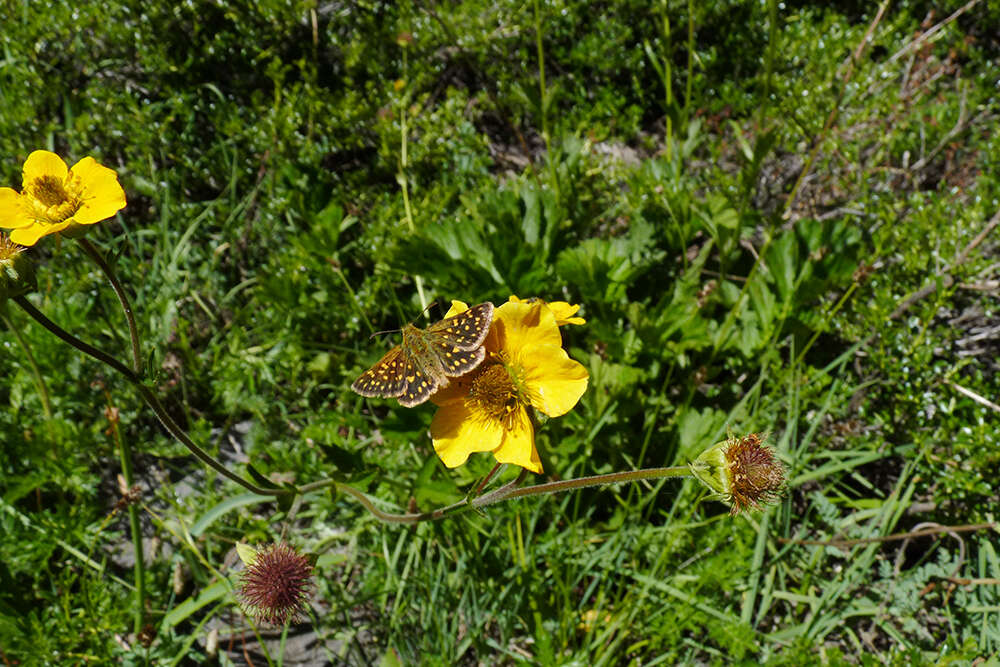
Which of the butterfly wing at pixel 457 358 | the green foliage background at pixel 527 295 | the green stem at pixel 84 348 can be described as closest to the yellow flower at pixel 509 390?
the butterfly wing at pixel 457 358

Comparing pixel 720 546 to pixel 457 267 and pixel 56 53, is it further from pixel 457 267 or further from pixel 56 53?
pixel 56 53

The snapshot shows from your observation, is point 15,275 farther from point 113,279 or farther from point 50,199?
point 50,199

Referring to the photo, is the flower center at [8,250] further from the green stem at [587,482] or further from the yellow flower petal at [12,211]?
the green stem at [587,482]

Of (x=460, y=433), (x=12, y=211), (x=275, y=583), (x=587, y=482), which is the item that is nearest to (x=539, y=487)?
(x=587, y=482)

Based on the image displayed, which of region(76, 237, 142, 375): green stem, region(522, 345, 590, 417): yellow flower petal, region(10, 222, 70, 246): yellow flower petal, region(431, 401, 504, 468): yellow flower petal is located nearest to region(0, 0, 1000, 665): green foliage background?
region(10, 222, 70, 246): yellow flower petal

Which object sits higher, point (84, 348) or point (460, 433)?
point (84, 348)

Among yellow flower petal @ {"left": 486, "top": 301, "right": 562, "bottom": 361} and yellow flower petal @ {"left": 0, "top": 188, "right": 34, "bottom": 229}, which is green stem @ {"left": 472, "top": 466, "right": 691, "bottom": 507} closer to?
yellow flower petal @ {"left": 486, "top": 301, "right": 562, "bottom": 361}

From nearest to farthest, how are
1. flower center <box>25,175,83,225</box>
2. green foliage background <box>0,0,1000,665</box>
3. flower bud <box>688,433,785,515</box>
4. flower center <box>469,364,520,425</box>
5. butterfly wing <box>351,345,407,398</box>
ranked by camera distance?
flower bud <box>688,433,785,515</box>
butterfly wing <box>351,345,407,398</box>
flower center <box>469,364,520,425</box>
flower center <box>25,175,83,225</box>
green foliage background <box>0,0,1000,665</box>
